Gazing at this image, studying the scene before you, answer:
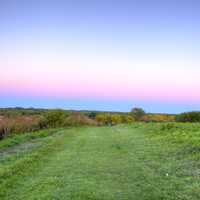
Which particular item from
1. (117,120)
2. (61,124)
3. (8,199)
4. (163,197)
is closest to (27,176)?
(8,199)

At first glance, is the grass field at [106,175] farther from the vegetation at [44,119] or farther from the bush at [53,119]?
the bush at [53,119]

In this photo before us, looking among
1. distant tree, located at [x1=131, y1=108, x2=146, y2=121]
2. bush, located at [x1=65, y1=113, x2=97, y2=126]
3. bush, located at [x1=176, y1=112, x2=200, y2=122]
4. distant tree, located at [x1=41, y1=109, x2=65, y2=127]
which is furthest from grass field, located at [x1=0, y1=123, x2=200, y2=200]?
distant tree, located at [x1=131, y1=108, x2=146, y2=121]

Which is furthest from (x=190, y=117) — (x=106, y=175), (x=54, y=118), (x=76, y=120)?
(x=106, y=175)

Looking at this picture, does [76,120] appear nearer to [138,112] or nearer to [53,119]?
[53,119]

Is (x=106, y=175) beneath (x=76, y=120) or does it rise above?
beneath

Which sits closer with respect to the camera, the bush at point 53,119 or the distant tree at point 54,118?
the bush at point 53,119

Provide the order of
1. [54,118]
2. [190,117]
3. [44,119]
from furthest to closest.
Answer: [190,117]
[54,118]
[44,119]

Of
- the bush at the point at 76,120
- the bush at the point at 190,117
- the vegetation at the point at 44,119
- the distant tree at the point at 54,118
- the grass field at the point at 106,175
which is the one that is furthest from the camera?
the bush at the point at 190,117

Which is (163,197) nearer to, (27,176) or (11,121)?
(27,176)

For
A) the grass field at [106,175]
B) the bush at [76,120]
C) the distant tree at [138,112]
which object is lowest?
the grass field at [106,175]

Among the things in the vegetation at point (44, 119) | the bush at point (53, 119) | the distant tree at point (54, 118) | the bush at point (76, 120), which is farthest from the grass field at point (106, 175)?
the bush at point (76, 120)

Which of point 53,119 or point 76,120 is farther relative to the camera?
point 76,120

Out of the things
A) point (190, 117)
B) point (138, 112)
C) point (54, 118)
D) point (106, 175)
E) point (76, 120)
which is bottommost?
point (106, 175)

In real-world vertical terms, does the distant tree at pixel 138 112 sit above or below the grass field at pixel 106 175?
above
